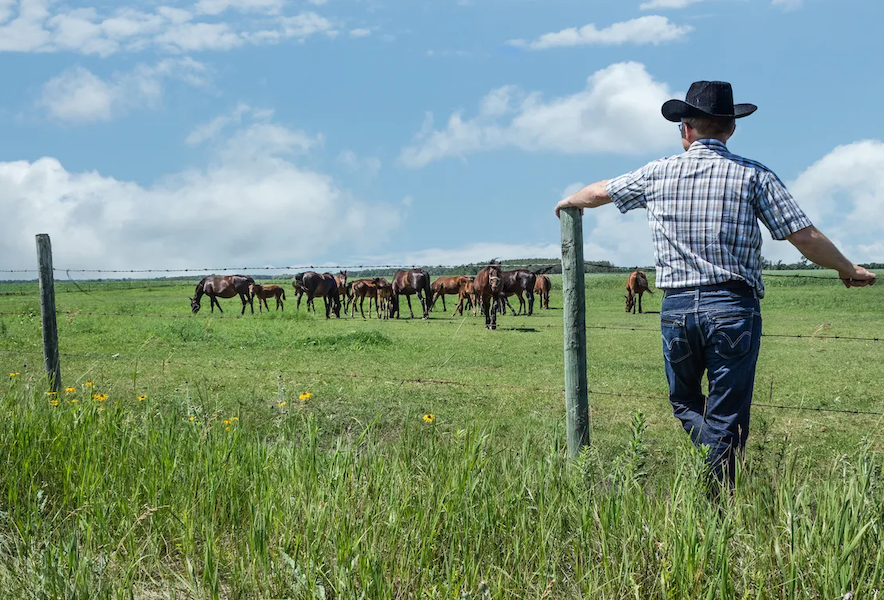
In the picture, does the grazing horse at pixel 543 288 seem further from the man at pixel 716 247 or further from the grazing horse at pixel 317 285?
the man at pixel 716 247

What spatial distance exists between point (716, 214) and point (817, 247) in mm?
515

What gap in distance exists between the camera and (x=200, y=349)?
583 inches

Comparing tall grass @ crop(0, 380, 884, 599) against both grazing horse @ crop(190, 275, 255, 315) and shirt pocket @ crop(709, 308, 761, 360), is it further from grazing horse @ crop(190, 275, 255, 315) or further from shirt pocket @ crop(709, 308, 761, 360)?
grazing horse @ crop(190, 275, 255, 315)

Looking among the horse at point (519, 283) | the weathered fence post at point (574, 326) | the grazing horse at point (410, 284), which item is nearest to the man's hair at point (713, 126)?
the weathered fence post at point (574, 326)

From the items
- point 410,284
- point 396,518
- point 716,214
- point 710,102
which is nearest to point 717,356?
point 716,214

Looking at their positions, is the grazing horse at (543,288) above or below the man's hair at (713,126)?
below

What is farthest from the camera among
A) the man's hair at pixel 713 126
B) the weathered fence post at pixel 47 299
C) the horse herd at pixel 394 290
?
the horse herd at pixel 394 290

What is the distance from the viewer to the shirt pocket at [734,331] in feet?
→ 12.2

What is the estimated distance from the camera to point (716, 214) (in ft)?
12.5

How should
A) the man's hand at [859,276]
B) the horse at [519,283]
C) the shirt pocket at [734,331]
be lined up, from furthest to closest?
the horse at [519,283] → the man's hand at [859,276] → the shirt pocket at [734,331]

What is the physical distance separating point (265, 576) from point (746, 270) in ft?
8.58

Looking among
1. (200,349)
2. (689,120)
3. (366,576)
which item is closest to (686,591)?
(366,576)

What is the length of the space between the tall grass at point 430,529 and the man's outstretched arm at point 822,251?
3.16 feet

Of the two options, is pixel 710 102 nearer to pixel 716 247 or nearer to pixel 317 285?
pixel 716 247
